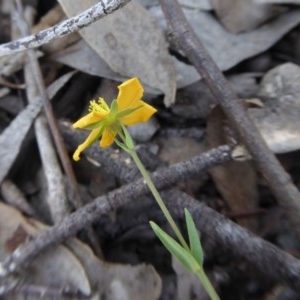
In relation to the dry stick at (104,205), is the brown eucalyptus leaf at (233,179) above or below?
below

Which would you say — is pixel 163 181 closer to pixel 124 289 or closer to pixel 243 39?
pixel 124 289

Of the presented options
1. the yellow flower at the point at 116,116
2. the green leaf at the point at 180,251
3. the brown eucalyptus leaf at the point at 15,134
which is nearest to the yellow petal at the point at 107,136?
the yellow flower at the point at 116,116

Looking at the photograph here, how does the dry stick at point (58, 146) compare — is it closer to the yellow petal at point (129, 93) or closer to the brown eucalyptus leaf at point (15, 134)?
the brown eucalyptus leaf at point (15, 134)

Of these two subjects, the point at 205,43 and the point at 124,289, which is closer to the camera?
the point at 124,289

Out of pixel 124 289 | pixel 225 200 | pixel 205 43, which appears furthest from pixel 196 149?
pixel 124 289

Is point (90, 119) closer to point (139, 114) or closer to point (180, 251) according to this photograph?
point (139, 114)
